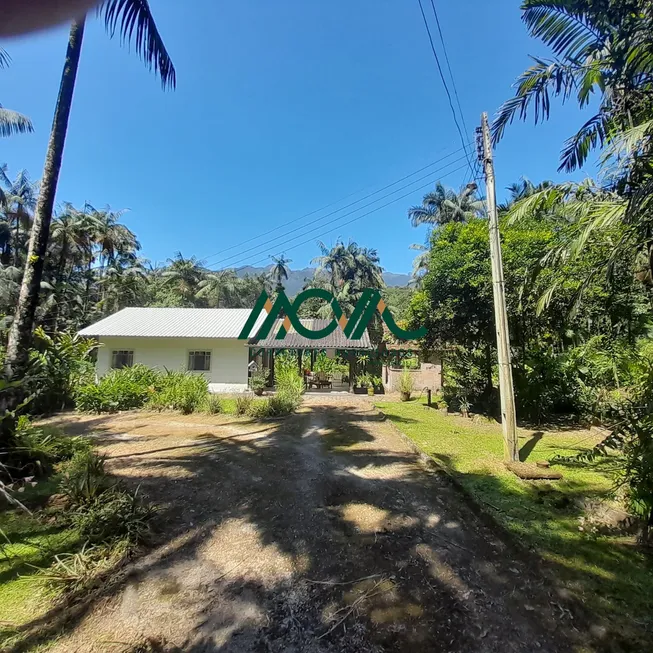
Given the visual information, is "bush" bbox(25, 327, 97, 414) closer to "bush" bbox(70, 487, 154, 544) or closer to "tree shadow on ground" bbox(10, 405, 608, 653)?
"tree shadow on ground" bbox(10, 405, 608, 653)

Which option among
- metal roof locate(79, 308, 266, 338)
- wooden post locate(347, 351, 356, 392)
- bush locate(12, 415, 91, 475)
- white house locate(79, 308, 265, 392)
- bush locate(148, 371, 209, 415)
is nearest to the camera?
bush locate(12, 415, 91, 475)

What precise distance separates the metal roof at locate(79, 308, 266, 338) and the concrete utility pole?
42.6 ft

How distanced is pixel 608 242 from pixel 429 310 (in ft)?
17.0

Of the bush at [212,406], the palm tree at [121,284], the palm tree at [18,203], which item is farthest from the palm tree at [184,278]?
the bush at [212,406]

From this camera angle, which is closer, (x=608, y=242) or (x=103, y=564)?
(x=103, y=564)

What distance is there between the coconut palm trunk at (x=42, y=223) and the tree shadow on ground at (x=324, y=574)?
2.59 metres

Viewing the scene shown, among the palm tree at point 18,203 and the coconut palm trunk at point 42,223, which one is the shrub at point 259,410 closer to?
the coconut palm trunk at point 42,223

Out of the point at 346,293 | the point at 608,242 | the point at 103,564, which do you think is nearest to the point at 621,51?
the point at 608,242

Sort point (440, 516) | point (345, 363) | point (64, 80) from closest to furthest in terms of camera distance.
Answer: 1. point (440, 516)
2. point (64, 80)
3. point (345, 363)

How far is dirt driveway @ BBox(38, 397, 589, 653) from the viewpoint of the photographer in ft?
8.18

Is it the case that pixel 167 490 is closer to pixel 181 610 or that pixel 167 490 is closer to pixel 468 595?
pixel 181 610

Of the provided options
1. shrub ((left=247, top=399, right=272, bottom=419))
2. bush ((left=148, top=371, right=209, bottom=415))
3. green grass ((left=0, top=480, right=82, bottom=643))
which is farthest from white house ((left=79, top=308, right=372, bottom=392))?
green grass ((left=0, top=480, right=82, bottom=643))

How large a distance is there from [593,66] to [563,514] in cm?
641

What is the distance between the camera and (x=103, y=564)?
327 centimetres
